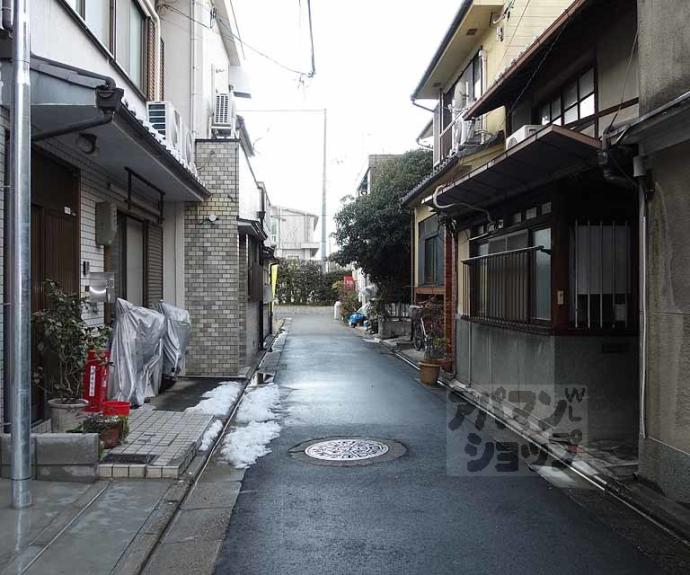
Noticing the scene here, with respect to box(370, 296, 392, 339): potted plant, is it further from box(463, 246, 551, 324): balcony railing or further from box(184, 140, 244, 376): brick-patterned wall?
box(463, 246, 551, 324): balcony railing

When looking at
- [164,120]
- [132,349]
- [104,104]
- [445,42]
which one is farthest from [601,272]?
[445,42]

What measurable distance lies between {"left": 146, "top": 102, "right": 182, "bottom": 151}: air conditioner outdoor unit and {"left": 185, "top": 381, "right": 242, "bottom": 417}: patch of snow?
4.14 m

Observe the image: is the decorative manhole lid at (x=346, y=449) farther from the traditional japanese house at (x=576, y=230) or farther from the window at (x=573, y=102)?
the window at (x=573, y=102)

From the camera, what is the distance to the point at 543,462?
21.6ft

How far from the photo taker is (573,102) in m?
8.42

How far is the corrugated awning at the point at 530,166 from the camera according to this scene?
239 inches

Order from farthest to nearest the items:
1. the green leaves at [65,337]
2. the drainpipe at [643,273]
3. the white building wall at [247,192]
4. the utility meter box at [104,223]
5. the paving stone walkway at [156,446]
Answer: the white building wall at [247,192] < the utility meter box at [104,223] < the green leaves at [65,337] < the paving stone walkway at [156,446] < the drainpipe at [643,273]

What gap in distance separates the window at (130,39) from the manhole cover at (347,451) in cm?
650

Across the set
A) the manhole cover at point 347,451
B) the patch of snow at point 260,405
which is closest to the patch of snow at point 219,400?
the patch of snow at point 260,405

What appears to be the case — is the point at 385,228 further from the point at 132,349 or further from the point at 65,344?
the point at 65,344

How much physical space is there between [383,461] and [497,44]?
8.52m

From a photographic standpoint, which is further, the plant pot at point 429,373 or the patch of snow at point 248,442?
the plant pot at point 429,373

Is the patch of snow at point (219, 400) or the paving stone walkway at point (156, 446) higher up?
the paving stone walkway at point (156, 446)

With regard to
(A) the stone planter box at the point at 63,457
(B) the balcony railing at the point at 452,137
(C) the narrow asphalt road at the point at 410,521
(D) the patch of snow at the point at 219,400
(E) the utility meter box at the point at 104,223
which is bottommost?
(C) the narrow asphalt road at the point at 410,521
